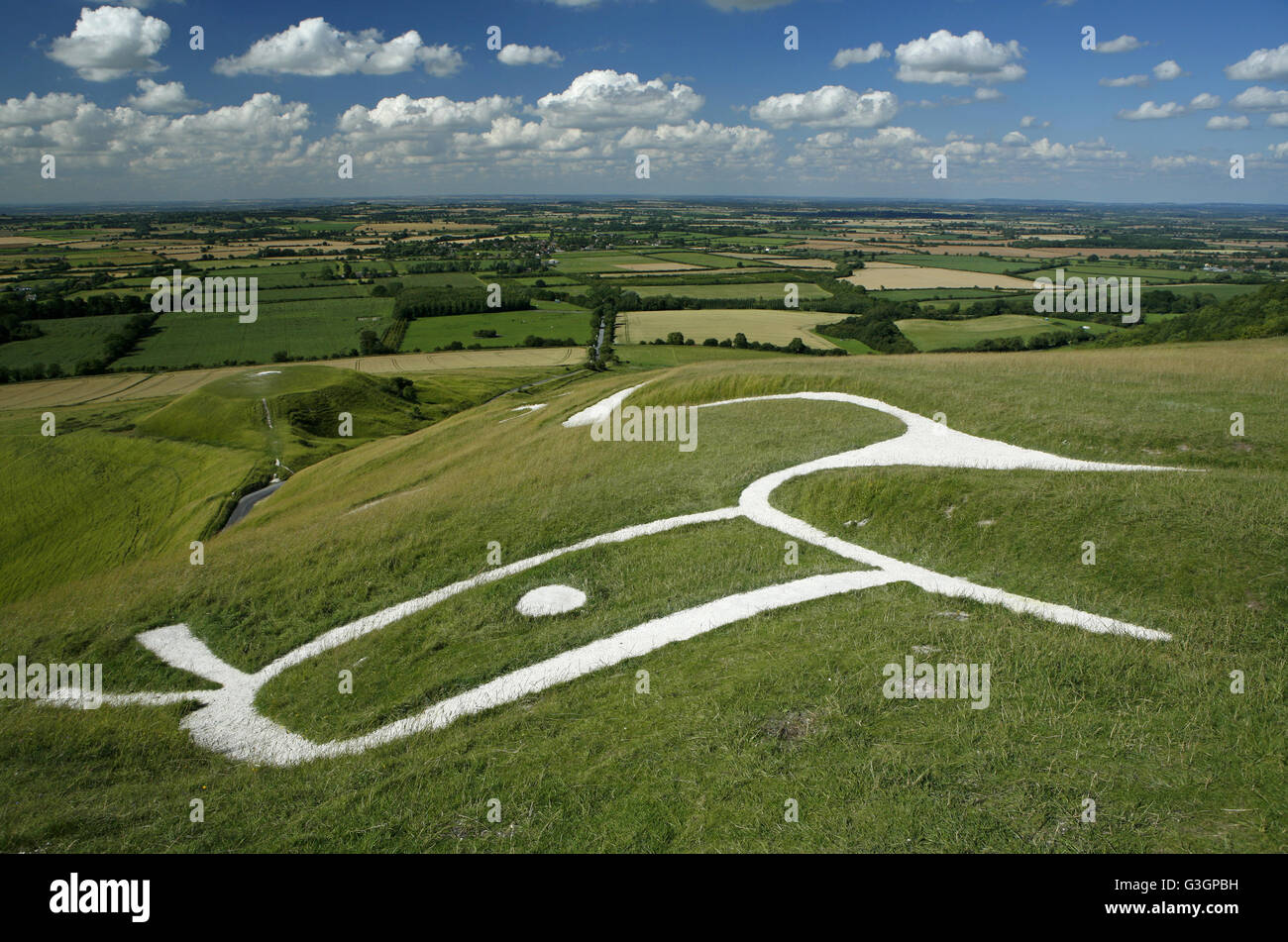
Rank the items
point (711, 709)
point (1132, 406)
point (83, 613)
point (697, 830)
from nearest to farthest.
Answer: point (697, 830)
point (711, 709)
point (83, 613)
point (1132, 406)

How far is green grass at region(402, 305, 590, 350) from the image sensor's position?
398 ft

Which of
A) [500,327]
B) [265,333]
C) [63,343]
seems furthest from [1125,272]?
[63,343]

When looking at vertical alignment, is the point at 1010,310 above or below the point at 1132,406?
above

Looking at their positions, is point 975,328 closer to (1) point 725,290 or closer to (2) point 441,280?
→ (1) point 725,290

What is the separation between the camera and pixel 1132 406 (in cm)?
3014

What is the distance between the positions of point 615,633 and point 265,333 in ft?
431

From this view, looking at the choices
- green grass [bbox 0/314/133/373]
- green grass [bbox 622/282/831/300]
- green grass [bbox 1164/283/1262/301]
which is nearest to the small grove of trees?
green grass [bbox 622/282/831/300]

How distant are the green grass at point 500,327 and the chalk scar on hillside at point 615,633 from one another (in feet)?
312

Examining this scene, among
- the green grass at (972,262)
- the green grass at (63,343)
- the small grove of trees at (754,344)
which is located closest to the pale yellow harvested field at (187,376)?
the green grass at (63,343)
